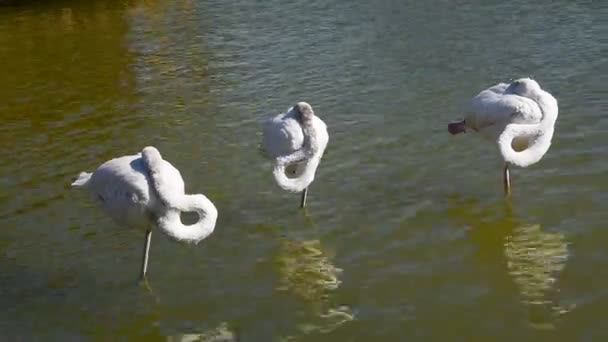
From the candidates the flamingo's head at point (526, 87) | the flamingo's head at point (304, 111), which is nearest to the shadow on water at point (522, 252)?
the flamingo's head at point (526, 87)

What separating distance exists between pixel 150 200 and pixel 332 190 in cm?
234

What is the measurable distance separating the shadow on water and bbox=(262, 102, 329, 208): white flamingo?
137cm

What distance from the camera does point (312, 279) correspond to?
8.11 metres

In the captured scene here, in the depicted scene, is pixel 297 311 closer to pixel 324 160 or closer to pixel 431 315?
pixel 431 315

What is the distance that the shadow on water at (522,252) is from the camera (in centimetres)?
727

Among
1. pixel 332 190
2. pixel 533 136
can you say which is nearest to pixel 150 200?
pixel 332 190

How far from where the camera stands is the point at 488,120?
9500 mm

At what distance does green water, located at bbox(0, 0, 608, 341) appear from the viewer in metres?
7.52

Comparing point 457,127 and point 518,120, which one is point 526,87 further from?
point 457,127

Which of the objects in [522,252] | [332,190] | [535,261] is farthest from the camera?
[332,190]

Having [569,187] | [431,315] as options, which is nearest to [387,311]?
[431,315]

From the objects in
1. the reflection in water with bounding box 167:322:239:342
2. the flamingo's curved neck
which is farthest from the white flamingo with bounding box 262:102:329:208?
the reflection in water with bounding box 167:322:239:342

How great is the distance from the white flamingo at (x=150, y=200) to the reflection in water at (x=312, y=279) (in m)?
0.83

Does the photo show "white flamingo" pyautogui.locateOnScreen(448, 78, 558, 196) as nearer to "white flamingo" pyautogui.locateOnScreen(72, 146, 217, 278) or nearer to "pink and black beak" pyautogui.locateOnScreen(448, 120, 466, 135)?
"pink and black beak" pyautogui.locateOnScreen(448, 120, 466, 135)
